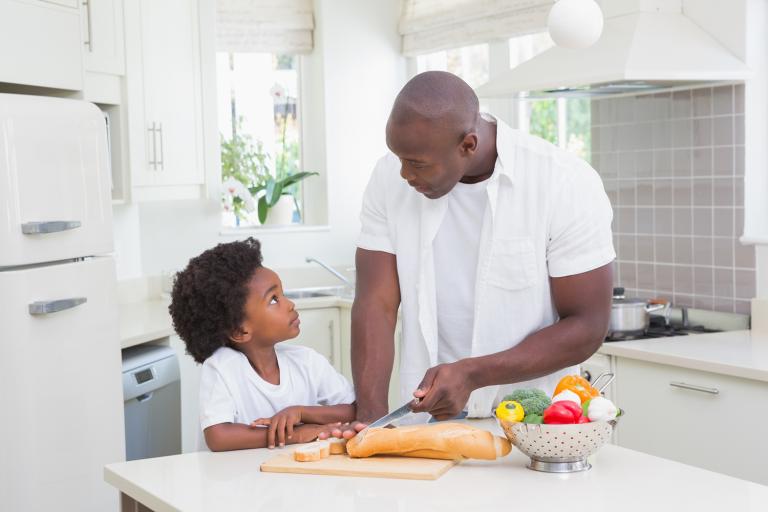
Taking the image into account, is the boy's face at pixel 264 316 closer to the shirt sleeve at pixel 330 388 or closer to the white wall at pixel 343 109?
the shirt sleeve at pixel 330 388

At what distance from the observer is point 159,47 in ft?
13.2

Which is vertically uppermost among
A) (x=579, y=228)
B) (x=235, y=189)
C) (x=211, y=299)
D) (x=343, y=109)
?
(x=343, y=109)

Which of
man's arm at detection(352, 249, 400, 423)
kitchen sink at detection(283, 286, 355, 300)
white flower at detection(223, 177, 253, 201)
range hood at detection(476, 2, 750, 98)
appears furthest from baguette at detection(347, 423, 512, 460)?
white flower at detection(223, 177, 253, 201)

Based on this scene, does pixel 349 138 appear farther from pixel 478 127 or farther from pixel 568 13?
pixel 478 127

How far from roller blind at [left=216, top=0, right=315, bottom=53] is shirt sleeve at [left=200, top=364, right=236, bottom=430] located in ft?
9.74

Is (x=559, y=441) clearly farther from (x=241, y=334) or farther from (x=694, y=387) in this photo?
(x=694, y=387)

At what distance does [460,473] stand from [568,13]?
144 cm

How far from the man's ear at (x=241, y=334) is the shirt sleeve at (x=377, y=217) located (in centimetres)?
28

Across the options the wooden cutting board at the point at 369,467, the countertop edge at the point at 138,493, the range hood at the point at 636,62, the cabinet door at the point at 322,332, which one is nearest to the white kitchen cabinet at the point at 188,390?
the cabinet door at the point at 322,332

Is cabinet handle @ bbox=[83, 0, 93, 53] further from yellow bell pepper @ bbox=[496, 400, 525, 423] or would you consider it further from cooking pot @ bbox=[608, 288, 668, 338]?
yellow bell pepper @ bbox=[496, 400, 525, 423]

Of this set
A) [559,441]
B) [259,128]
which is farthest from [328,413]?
[259,128]

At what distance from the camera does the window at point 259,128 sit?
477 centimetres

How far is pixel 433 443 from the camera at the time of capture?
5.29 feet

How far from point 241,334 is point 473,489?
0.68m
